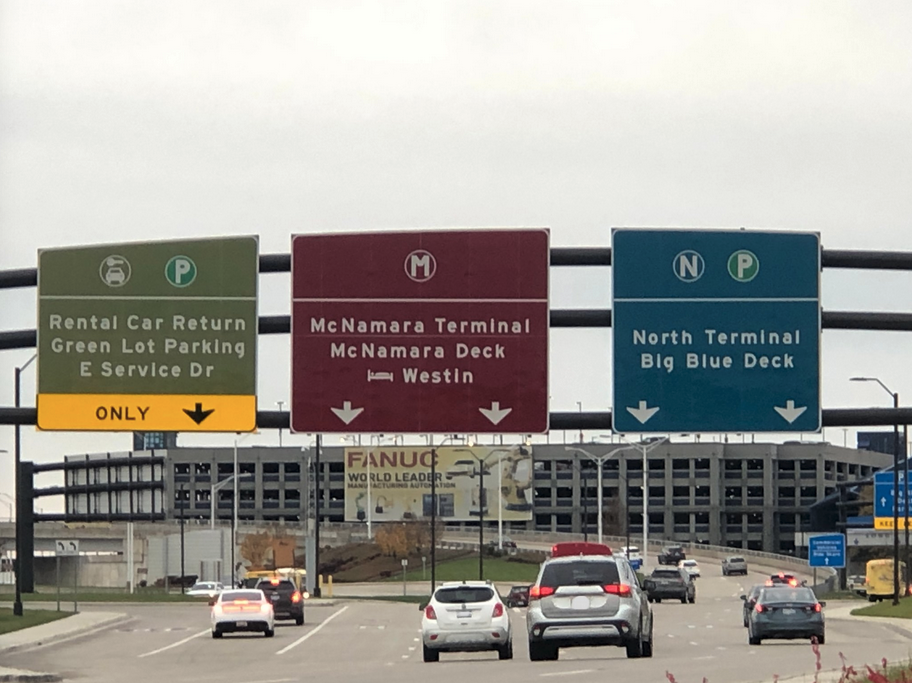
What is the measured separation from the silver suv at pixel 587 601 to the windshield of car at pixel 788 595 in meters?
10.2

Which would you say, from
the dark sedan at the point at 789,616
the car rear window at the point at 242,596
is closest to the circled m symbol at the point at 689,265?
the dark sedan at the point at 789,616

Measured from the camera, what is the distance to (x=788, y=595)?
43.9 meters

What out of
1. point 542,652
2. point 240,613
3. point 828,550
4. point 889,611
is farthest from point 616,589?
point 828,550

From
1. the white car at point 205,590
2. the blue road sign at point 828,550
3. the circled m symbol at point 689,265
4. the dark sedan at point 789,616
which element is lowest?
the white car at point 205,590

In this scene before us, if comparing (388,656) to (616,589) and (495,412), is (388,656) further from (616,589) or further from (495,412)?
(495,412)

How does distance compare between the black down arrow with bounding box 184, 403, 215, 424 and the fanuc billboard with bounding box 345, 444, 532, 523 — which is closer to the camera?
the black down arrow with bounding box 184, 403, 215, 424

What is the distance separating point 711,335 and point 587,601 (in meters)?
13.5

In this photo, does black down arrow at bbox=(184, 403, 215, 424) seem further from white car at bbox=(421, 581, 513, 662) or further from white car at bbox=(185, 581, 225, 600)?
white car at bbox=(185, 581, 225, 600)

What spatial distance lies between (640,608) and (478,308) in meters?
15.8

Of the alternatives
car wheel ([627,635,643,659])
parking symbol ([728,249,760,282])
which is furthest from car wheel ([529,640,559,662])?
parking symbol ([728,249,760,282])

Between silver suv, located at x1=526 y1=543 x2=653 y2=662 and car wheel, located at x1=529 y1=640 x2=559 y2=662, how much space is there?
0.95 m

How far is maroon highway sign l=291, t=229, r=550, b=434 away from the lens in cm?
2055

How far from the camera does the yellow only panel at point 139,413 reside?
20594 mm

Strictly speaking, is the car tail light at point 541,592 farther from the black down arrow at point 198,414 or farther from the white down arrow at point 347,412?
the black down arrow at point 198,414
